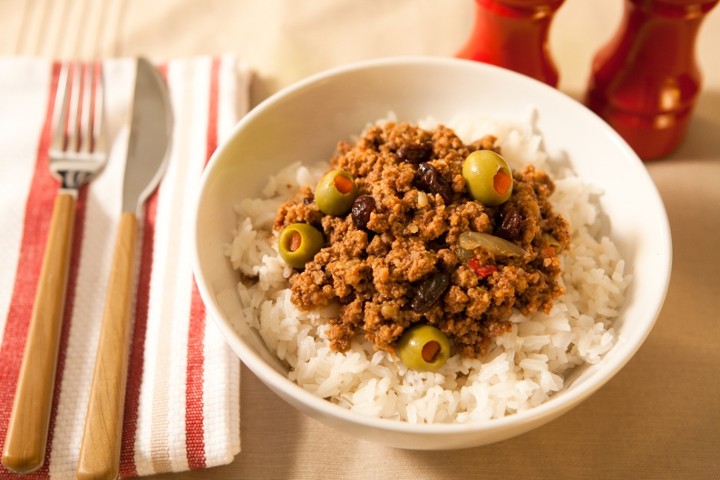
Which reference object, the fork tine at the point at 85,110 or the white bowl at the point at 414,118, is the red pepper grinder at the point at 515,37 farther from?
the fork tine at the point at 85,110

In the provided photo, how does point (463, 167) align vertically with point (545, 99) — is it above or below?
below

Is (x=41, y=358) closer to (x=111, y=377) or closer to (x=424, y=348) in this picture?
(x=111, y=377)

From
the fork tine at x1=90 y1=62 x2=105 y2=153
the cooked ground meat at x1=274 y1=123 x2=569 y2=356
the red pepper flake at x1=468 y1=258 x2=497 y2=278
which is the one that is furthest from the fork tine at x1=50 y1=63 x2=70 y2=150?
the red pepper flake at x1=468 y1=258 x2=497 y2=278

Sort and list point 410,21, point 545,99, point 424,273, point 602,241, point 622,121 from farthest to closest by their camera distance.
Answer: point 410,21, point 622,121, point 545,99, point 602,241, point 424,273

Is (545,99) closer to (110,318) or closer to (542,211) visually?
(542,211)

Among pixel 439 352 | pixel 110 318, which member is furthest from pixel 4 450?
pixel 439 352
